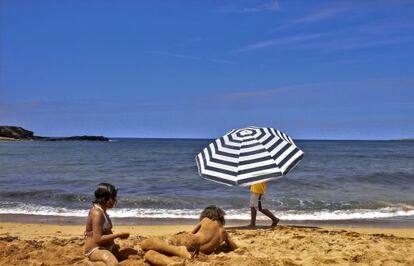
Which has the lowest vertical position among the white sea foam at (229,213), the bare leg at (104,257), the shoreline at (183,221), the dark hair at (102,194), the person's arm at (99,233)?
the shoreline at (183,221)

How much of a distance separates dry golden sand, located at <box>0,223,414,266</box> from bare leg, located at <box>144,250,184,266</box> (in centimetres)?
10

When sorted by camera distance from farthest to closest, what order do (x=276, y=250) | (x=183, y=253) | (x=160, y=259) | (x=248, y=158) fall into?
(x=248, y=158), (x=276, y=250), (x=183, y=253), (x=160, y=259)

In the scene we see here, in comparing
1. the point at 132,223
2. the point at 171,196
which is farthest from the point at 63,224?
the point at 171,196

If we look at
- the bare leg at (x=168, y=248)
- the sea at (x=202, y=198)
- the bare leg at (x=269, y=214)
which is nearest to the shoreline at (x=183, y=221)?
the sea at (x=202, y=198)

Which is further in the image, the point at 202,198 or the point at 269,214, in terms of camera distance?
the point at 202,198

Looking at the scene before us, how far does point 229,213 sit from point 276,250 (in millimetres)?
5785

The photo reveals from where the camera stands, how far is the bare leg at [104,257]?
5312 mm

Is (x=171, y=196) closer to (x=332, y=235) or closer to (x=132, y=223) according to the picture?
(x=132, y=223)

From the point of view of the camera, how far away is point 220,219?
21.8 feet

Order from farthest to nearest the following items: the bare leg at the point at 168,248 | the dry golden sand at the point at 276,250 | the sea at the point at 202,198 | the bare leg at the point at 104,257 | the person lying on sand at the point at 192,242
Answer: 1. the sea at the point at 202,198
2. the dry golden sand at the point at 276,250
3. the bare leg at the point at 168,248
4. the person lying on sand at the point at 192,242
5. the bare leg at the point at 104,257

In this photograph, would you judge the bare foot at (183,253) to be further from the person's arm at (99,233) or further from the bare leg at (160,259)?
the person's arm at (99,233)

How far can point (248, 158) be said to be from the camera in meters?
7.76

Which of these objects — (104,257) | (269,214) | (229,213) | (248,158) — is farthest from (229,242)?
(229,213)

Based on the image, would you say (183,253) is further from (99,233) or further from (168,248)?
(99,233)
